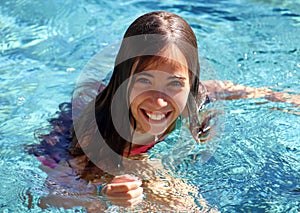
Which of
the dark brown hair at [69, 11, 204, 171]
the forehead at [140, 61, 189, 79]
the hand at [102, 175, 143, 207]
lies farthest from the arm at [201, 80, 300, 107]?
the hand at [102, 175, 143, 207]

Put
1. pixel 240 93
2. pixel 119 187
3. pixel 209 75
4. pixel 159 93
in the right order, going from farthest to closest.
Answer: pixel 209 75
pixel 240 93
pixel 159 93
pixel 119 187

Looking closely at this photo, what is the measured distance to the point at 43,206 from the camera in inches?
105

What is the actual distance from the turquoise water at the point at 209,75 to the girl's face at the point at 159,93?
0.42 meters

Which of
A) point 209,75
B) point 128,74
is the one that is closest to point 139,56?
point 128,74

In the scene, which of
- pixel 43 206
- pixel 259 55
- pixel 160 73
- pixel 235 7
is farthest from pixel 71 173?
pixel 235 7

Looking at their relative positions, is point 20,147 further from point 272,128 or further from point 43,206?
point 272,128

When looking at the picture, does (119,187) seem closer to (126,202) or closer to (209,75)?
(126,202)

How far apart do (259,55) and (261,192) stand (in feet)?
5.59

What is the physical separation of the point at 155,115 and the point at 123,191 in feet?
1.27

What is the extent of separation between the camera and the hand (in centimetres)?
246

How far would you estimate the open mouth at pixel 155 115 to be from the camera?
2635 mm

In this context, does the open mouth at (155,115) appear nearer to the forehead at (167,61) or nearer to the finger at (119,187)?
the forehead at (167,61)

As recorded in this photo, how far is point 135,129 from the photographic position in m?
2.81

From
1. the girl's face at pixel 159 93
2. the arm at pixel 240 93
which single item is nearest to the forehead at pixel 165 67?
the girl's face at pixel 159 93
